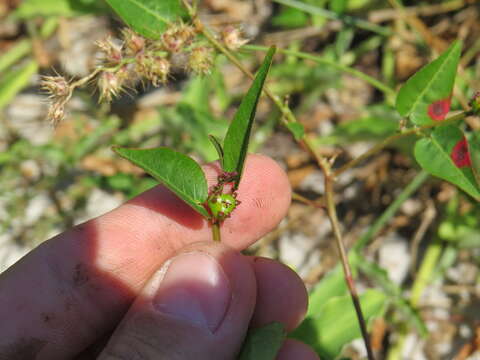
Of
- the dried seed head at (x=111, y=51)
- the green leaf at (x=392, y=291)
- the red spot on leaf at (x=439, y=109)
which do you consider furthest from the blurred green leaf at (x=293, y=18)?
the dried seed head at (x=111, y=51)

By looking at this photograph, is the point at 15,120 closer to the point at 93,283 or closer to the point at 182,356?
the point at 93,283

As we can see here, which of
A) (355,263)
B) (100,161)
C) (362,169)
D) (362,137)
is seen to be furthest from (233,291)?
(100,161)

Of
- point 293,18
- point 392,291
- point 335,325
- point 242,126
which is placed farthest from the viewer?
point 293,18

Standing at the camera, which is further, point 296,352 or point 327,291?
point 327,291

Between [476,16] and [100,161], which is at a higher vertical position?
[476,16]

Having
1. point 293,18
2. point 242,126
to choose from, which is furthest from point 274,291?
point 293,18

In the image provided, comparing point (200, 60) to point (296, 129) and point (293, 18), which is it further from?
point (293, 18)
